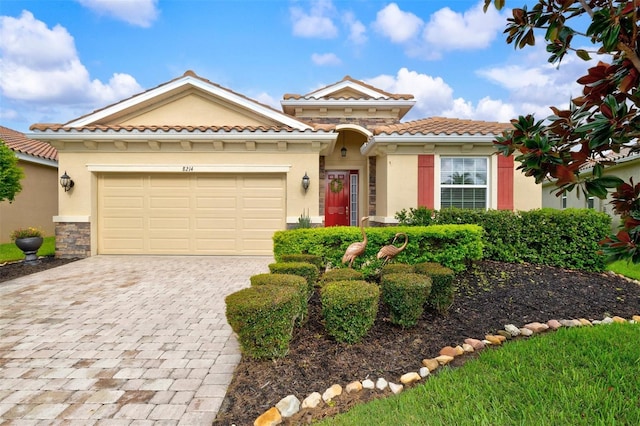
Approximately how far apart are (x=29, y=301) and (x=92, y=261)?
3.71 m

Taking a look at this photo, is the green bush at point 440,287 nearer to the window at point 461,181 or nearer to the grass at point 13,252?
the window at point 461,181

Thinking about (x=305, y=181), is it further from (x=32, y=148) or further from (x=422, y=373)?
(x=32, y=148)

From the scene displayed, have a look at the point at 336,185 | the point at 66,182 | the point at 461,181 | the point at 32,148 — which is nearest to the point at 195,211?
the point at 66,182

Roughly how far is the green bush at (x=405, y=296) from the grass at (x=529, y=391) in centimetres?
86

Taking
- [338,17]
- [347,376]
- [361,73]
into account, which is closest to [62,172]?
[338,17]

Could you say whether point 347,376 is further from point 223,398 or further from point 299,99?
point 299,99

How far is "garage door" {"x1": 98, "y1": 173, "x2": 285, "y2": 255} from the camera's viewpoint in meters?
9.95

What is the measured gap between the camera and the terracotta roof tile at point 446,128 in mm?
8789

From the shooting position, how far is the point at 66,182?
31.0 ft

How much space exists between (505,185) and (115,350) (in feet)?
32.5

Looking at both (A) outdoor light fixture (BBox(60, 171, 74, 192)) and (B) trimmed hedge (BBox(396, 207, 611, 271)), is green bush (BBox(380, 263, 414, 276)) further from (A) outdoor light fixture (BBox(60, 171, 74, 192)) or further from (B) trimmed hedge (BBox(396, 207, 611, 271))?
(A) outdoor light fixture (BBox(60, 171, 74, 192))

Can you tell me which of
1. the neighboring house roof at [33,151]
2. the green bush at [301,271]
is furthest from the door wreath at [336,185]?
the neighboring house roof at [33,151]

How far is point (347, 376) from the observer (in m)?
3.06

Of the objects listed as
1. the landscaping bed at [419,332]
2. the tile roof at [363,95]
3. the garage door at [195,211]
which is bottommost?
the landscaping bed at [419,332]
